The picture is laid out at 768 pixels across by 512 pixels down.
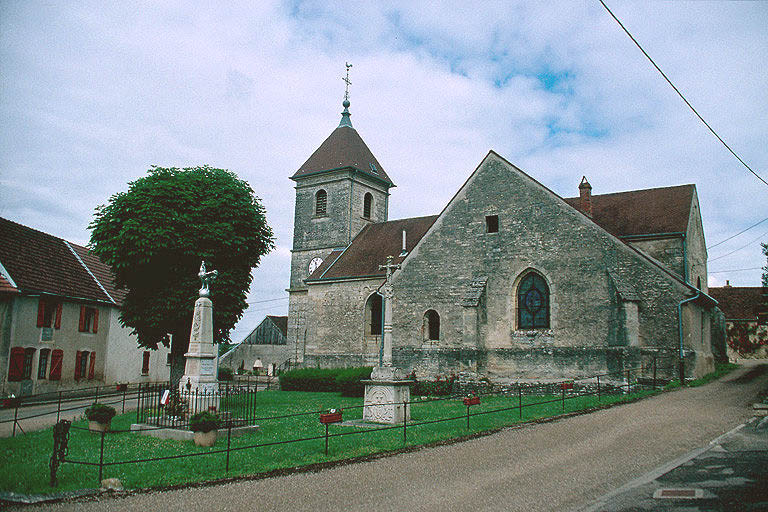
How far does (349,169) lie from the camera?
40.4 meters

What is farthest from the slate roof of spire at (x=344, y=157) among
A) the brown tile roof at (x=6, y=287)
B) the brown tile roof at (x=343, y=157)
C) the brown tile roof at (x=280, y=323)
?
the brown tile roof at (x=6, y=287)

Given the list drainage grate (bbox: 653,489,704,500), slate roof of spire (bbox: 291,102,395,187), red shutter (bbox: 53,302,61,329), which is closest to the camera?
drainage grate (bbox: 653,489,704,500)

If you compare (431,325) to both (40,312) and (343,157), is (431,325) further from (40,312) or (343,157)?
(343,157)

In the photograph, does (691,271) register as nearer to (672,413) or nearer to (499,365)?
(499,365)

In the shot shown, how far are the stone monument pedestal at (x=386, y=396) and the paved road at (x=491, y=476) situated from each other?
322 centimetres

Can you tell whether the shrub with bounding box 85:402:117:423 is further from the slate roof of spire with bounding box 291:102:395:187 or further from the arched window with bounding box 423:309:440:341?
the slate roof of spire with bounding box 291:102:395:187

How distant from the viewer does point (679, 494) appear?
734 cm

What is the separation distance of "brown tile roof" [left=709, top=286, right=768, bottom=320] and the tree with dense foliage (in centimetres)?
3789

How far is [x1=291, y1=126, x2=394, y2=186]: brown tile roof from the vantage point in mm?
41594

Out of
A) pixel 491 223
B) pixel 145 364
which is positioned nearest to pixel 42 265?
pixel 145 364

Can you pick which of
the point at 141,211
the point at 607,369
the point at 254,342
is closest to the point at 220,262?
the point at 141,211

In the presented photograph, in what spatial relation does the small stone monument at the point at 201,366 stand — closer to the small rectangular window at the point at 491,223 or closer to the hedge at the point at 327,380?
the hedge at the point at 327,380

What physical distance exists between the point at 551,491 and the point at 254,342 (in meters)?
44.1

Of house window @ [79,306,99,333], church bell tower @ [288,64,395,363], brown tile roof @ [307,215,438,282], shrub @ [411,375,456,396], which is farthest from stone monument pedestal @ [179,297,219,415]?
church bell tower @ [288,64,395,363]
